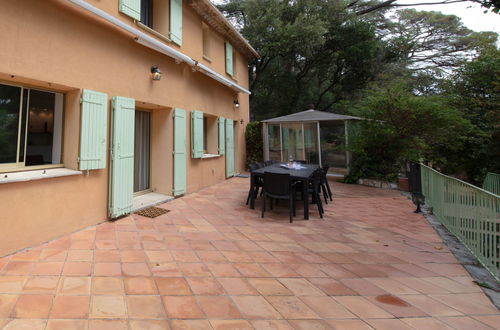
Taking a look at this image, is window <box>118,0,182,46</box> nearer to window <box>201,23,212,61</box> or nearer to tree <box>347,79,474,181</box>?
window <box>201,23,212,61</box>

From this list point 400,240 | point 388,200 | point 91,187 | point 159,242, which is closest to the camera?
point 159,242

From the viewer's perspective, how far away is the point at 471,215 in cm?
319

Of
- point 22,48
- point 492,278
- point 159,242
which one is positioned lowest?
point 492,278

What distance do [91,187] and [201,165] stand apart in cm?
327

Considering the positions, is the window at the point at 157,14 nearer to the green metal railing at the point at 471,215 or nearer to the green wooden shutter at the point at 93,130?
the green wooden shutter at the point at 93,130

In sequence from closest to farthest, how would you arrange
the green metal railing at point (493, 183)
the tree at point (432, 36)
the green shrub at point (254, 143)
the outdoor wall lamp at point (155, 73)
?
the outdoor wall lamp at point (155, 73) → the green metal railing at point (493, 183) → the green shrub at point (254, 143) → the tree at point (432, 36)

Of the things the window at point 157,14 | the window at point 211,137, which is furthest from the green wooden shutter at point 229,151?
the window at point 157,14

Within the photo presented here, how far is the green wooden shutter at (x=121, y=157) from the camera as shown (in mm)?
3912

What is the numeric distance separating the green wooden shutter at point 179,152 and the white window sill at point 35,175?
2271 millimetres

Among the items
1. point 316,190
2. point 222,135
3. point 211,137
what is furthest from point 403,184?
point 211,137

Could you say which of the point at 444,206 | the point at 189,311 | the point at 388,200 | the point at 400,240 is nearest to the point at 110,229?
the point at 189,311

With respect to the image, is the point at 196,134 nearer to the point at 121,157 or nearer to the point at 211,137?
the point at 211,137

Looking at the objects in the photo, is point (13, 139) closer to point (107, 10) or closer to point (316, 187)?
point (107, 10)

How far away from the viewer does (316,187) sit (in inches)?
182
